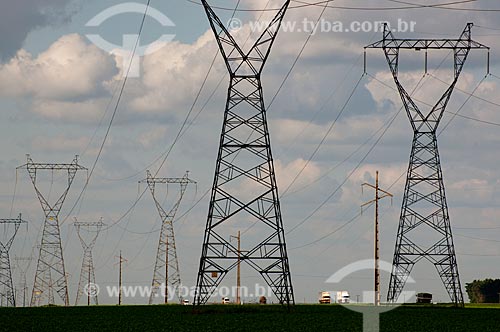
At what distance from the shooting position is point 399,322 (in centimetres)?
6506

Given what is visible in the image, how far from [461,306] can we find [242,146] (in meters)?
44.0

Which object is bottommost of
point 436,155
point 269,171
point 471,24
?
point 269,171

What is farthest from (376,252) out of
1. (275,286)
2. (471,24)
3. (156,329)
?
(156,329)

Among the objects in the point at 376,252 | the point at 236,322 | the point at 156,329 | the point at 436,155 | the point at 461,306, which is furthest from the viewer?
the point at 461,306

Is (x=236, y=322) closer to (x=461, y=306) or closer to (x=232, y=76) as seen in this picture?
(x=232, y=76)

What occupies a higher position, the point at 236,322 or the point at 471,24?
the point at 471,24

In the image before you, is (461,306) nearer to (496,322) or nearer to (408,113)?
(408,113)

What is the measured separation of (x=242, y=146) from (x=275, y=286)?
→ 901 centimetres

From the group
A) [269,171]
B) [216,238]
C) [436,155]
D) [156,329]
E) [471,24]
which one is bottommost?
[156,329]

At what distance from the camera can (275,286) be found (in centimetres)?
6794

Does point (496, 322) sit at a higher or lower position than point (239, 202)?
lower

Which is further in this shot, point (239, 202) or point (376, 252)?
point (376, 252)

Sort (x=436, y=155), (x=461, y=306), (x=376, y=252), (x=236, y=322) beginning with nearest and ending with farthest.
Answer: (x=236, y=322) < (x=436, y=155) < (x=376, y=252) < (x=461, y=306)

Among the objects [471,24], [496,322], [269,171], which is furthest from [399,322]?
[471,24]
